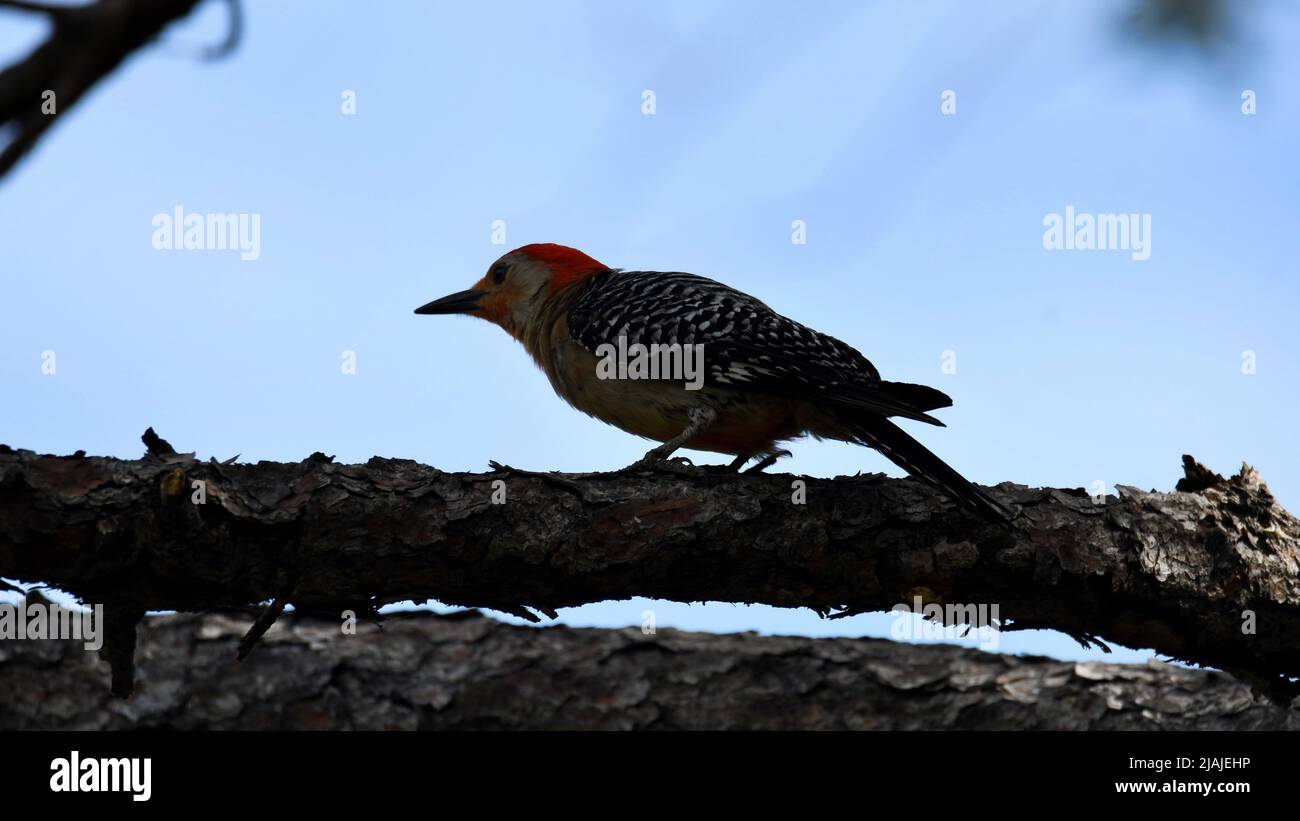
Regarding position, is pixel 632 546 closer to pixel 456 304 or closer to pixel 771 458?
pixel 771 458

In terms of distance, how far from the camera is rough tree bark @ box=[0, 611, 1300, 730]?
7.03 m

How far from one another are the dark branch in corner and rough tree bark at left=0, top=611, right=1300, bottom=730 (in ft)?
19.1

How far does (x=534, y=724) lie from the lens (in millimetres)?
7102

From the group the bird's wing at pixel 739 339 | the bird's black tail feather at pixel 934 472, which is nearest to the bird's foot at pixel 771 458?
the bird's wing at pixel 739 339

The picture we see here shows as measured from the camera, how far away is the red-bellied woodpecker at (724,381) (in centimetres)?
600

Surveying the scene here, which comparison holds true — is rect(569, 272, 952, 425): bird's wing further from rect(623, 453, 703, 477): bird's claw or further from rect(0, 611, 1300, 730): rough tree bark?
rect(0, 611, 1300, 730): rough tree bark

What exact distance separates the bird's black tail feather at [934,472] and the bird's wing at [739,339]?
0.14 meters

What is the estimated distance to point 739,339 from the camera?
650cm
